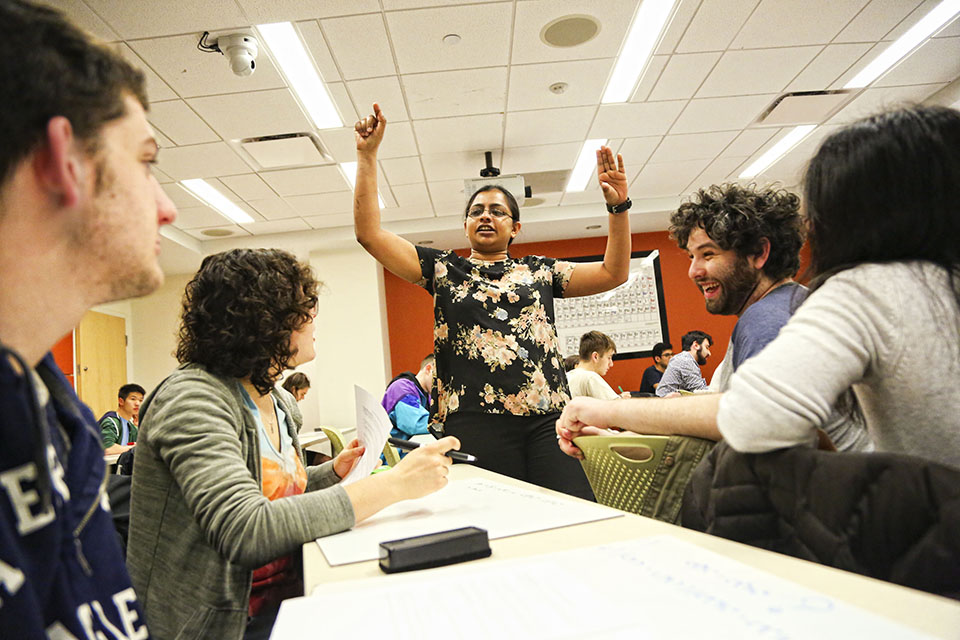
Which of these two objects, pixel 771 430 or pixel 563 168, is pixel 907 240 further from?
pixel 563 168

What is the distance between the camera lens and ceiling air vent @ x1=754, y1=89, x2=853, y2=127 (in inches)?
177

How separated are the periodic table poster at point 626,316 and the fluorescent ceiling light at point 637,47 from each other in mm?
3395

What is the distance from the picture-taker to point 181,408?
989 mm

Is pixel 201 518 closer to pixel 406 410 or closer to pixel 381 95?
pixel 406 410

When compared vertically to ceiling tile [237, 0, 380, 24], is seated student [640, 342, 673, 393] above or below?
below

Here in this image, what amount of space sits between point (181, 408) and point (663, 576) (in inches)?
31.7

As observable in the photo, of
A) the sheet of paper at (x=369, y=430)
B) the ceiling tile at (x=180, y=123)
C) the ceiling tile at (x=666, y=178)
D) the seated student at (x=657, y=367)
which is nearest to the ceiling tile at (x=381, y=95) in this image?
the ceiling tile at (x=180, y=123)

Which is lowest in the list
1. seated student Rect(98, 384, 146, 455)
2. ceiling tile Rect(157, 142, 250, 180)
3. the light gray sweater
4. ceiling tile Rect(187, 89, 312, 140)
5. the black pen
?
seated student Rect(98, 384, 146, 455)

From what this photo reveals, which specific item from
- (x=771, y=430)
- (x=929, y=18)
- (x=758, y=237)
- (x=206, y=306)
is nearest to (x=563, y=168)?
(x=929, y=18)

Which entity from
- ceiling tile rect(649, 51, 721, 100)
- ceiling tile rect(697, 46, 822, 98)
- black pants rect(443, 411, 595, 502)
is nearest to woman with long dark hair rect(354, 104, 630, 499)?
black pants rect(443, 411, 595, 502)

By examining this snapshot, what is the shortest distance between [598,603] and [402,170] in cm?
508

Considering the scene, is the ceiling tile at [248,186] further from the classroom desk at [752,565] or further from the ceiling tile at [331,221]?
the classroom desk at [752,565]

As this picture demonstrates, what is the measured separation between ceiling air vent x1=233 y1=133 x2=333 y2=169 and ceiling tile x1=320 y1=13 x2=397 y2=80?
0.95 m

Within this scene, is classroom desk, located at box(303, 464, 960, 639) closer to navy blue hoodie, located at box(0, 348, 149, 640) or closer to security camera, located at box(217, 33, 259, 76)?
navy blue hoodie, located at box(0, 348, 149, 640)
